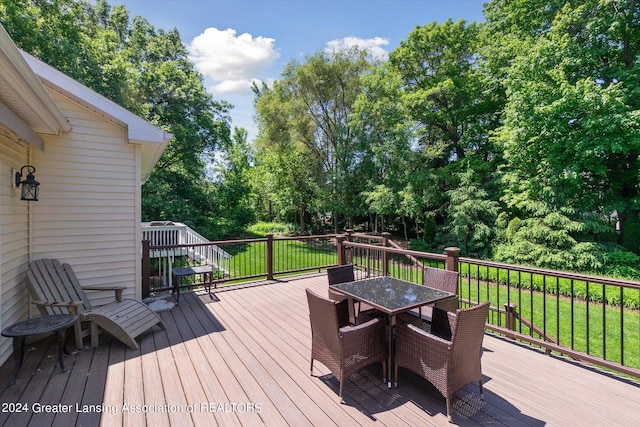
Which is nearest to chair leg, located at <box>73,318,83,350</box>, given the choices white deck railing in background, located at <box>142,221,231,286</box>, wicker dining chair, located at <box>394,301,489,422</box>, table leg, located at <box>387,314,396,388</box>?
table leg, located at <box>387,314,396,388</box>

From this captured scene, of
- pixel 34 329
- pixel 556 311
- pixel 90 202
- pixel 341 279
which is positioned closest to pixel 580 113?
pixel 556 311

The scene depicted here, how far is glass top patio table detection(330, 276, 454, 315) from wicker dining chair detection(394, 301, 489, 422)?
209 millimetres

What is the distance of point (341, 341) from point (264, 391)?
847 millimetres

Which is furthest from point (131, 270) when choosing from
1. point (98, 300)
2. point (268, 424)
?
point (268, 424)

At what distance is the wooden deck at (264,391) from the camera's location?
2.21m

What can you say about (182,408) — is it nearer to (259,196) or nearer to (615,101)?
(615,101)

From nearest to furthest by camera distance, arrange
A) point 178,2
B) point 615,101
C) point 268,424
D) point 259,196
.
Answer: point 268,424 < point 178,2 < point 615,101 < point 259,196

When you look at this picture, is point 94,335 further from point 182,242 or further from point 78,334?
point 182,242

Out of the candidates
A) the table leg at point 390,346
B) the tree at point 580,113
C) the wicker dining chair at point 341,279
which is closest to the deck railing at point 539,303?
the wicker dining chair at point 341,279

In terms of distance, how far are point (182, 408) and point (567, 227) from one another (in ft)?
36.5

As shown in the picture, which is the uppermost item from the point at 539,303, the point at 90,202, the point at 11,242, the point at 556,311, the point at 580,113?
the point at 580,113

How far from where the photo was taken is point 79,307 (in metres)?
3.31

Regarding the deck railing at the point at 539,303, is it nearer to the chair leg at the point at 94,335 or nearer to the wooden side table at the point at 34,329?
the chair leg at the point at 94,335

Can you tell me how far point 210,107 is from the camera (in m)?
15.5
